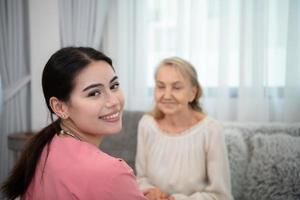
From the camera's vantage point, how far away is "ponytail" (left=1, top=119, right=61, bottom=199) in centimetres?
100

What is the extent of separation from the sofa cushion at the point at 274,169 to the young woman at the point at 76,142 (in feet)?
3.97

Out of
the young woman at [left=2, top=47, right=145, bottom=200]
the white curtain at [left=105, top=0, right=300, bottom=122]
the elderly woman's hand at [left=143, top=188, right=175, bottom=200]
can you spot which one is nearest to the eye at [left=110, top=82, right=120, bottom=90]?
the young woman at [left=2, top=47, right=145, bottom=200]

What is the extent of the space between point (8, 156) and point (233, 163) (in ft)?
6.08

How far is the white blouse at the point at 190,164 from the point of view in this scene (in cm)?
166

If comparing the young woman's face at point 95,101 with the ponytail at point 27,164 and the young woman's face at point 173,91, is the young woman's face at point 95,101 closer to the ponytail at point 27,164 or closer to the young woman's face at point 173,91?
the ponytail at point 27,164

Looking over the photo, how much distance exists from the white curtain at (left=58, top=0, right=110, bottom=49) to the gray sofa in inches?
47.4

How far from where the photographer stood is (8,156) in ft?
9.19

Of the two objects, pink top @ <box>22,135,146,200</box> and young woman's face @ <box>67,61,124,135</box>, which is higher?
young woman's face @ <box>67,61,124,135</box>

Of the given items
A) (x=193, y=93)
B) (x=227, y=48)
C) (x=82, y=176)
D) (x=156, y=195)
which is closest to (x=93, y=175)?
(x=82, y=176)

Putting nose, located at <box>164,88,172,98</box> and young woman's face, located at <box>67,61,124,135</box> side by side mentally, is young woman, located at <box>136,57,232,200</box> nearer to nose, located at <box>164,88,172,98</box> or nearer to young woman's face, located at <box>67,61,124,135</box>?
nose, located at <box>164,88,172,98</box>

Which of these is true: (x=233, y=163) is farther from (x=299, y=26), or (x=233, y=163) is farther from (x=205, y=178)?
(x=299, y=26)

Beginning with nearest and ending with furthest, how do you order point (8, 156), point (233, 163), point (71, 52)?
point (71, 52), point (233, 163), point (8, 156)

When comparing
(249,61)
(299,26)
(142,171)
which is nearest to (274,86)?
(249,61)

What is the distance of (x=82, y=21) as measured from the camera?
257 centimetres
